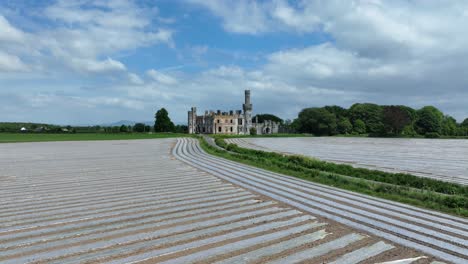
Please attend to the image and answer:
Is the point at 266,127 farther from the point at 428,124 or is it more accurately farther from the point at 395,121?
the point at 428,124

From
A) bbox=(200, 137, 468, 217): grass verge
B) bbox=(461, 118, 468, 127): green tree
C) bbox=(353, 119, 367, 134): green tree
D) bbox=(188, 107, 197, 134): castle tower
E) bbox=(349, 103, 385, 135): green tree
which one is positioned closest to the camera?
bbox=(200, 137, 468, 217): grass verge

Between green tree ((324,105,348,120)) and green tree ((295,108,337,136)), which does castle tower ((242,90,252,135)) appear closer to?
green tree ((295,108,337,136))

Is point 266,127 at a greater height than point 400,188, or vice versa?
point 266,127

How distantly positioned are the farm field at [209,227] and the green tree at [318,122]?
84670 millimetres

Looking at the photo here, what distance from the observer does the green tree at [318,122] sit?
298ft

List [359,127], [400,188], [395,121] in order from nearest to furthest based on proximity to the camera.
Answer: [400,188] < [395,121] < [359,127]

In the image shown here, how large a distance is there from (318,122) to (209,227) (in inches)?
3547

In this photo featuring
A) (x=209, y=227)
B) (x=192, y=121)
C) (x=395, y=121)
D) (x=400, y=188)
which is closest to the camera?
(x=209, y=227)

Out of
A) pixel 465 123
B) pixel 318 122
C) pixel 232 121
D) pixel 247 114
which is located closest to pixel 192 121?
pixel 232 121

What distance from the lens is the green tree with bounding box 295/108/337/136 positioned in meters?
90.9

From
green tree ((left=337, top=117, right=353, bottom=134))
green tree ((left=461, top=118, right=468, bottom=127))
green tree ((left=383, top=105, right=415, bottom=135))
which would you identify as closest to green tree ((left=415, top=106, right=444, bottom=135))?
green tree ((left=383, top=105, right=415, bottom=135))

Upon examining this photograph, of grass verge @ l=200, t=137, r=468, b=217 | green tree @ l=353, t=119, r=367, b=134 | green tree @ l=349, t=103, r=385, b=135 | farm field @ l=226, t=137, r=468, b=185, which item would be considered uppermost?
green tree @ l=349, t=103, r=385, b=135

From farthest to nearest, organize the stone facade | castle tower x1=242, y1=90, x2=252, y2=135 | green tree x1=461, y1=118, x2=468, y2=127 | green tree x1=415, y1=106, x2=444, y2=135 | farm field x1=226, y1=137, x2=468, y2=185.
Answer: the stone facade → castle tower x1=242, y1=90, x2=252, y2=135 → green tree x1=461, y1=118, x2=468, y2=127 → green tree x1=415, y1=106, x2=444, y2=135 → farm field x1=226, y1=137, x2=468, y2=185

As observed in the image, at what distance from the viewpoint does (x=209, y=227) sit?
5.76m
